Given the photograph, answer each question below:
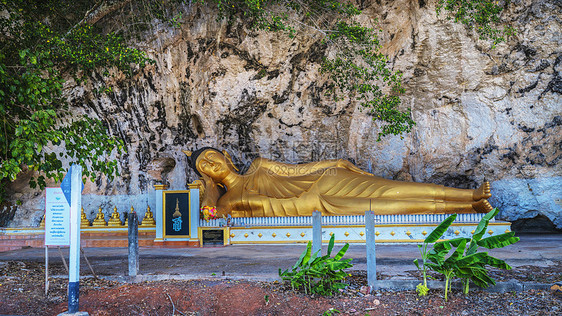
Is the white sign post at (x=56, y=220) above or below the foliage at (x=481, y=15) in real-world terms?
below

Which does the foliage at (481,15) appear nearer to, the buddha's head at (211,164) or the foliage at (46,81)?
the buddha's head at (211,164)

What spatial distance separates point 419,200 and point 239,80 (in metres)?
4.48

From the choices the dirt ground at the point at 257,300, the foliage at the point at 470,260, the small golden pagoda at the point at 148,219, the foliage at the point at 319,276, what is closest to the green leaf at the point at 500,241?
the foliage at the point at 470,260

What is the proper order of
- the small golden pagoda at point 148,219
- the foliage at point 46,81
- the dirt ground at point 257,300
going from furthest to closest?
the small golden pagoda at point 148,219 → the foliage at point 46,81 → the dirt ground at point 257,300

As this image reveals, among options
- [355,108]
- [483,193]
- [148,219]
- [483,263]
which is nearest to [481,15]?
[355,108]

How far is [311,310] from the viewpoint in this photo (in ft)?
11.4

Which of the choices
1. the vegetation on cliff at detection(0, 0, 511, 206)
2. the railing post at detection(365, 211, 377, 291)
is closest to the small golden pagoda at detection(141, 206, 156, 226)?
the vegetation on cliff at detection(0, 0, 511, 206)

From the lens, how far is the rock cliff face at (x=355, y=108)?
8680 millimetres

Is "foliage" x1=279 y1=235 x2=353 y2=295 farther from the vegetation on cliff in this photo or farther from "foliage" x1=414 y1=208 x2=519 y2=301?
the vegetation on cliff

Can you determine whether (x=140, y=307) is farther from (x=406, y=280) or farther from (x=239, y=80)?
(x=239, y=80)

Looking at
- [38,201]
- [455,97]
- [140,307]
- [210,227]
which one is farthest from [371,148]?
[38,201]

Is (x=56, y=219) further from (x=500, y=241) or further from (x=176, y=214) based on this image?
(x=500, y=241)

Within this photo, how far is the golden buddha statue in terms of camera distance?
25.7 feet

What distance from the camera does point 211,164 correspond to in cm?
898
